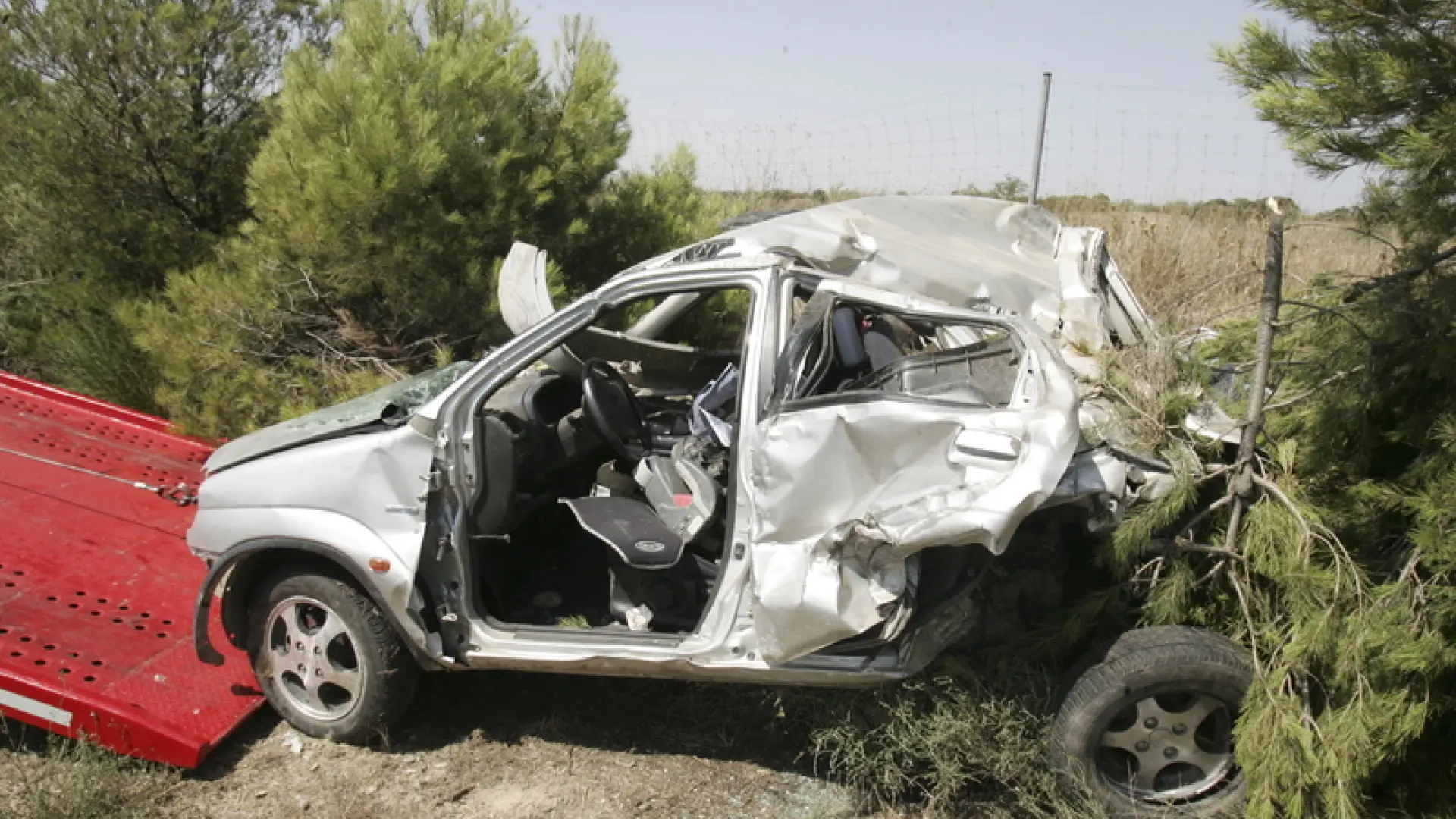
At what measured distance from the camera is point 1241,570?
11.5ft

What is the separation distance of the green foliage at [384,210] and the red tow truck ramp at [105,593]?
0.72 meters

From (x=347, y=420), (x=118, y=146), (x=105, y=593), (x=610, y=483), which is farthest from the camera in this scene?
(x=118, y=146)

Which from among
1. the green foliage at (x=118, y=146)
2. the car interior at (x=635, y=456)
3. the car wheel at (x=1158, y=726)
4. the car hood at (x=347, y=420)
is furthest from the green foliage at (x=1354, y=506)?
the green foliage at (x=118, y=146)

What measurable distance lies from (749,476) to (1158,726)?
1525 millimetres

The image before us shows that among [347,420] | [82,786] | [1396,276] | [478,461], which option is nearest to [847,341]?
[478,461]

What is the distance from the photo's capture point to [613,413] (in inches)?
173

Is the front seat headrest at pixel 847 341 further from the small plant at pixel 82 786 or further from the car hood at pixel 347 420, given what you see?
the small plant at pixel 82 786

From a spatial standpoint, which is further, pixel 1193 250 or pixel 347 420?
pixel 1193 250

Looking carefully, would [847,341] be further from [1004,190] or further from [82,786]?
[1004,190]

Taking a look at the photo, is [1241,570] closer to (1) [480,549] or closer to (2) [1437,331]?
(2) [1437,331]

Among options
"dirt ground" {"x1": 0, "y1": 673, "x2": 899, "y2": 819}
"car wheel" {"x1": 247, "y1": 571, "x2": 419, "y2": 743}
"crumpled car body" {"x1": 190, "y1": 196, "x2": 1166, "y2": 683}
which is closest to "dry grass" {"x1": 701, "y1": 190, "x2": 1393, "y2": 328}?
"crumpled car body" {"x1": 190, "y1": 196, "x2": 1166, "y2": 683}

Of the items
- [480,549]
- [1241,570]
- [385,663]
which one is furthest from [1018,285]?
[385,663]

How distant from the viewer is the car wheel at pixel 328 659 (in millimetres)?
3967

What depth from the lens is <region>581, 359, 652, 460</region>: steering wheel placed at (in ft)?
14.2
